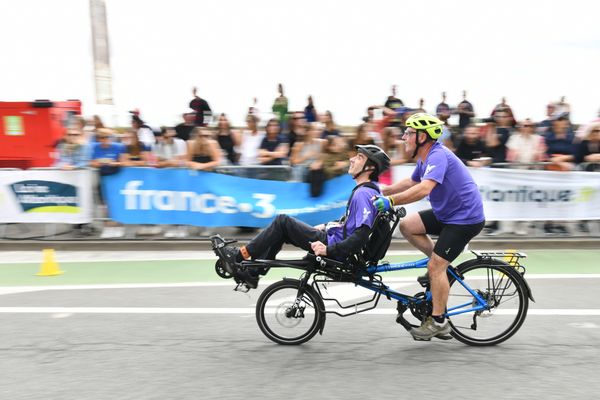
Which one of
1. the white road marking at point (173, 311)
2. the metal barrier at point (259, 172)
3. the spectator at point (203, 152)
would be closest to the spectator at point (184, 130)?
the spectator at point (203, 152)

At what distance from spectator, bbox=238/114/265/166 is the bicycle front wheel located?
4.98m

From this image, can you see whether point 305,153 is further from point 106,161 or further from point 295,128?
point 106,161

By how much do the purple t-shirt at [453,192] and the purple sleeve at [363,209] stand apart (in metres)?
0.44

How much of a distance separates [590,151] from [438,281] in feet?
18.7

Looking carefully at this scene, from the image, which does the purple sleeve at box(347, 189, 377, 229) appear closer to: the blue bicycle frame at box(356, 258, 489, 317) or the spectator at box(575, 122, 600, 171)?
the blue bicycle frame at box(356, 258, 489, 317)

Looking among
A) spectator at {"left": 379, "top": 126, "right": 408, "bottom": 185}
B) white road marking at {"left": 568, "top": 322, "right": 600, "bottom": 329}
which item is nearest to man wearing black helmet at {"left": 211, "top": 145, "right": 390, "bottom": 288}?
white road marking at {"left": 568, "top": 322, "right": 600, "bottom": 329}

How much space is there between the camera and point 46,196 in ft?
32.3

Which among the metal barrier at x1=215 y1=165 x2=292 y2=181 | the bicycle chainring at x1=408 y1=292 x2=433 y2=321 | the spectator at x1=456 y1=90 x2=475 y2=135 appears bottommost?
the bicycle chainring at x1=408 y1=292 x2=433 y2=321

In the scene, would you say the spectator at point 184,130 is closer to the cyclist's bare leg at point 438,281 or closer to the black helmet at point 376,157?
the black helmet at point 376,157

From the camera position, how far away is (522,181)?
9508 mm

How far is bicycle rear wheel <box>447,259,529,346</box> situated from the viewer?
17.0 feet

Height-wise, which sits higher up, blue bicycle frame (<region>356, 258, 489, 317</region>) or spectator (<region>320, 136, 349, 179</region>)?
spectator (<region>320, 136, 349, 179</region>)

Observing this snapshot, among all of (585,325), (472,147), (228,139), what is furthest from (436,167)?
(228,139)

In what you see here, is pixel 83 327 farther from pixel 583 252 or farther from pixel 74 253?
pixel 583 252
